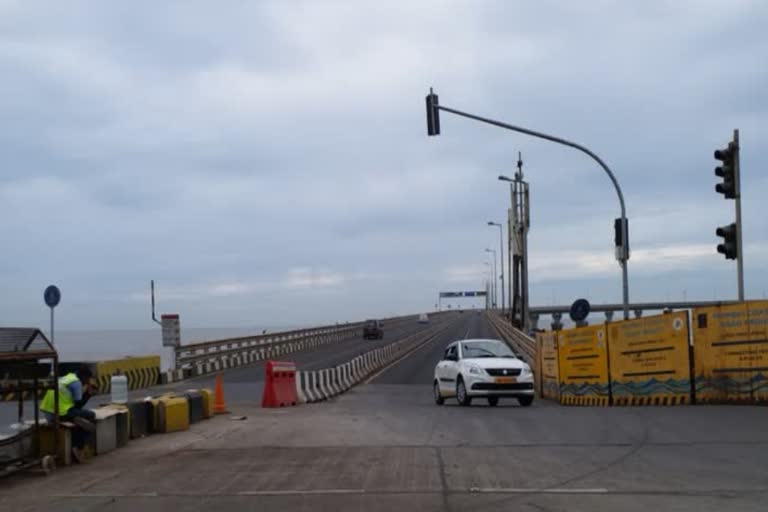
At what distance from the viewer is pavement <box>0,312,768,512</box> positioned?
29.9 ft

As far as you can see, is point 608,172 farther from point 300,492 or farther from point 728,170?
point 300,492

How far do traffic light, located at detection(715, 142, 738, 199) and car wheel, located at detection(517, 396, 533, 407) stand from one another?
262 inches

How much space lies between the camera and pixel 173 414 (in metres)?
16.0

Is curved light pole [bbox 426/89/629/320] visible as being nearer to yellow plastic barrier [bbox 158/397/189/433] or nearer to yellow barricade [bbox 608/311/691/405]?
yellow barricade [bbox 608/311/691/405]

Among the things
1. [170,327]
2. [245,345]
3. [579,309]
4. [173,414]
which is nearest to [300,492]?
[173,414]

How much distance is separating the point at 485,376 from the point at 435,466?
10260 mm

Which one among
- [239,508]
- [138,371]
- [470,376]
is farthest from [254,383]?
[239,508]

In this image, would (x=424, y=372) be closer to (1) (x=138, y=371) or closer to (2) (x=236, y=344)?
(2) (x=236, y=344)

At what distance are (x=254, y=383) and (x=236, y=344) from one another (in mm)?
11353

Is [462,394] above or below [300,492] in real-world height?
below

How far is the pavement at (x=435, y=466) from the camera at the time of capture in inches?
359

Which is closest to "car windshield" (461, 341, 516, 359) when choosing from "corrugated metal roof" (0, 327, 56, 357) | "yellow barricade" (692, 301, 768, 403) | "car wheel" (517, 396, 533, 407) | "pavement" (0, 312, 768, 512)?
"car wheel" (517, 396, 533, 407)

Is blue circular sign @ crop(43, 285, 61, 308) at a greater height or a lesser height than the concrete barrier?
greater

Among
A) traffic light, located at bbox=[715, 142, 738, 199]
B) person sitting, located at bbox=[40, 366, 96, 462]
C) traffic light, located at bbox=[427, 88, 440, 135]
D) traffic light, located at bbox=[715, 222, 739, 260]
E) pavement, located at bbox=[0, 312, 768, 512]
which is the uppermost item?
traffic light, located at bbox=[427, 88, 440, 135]
